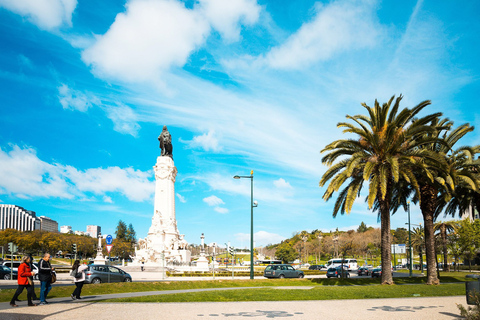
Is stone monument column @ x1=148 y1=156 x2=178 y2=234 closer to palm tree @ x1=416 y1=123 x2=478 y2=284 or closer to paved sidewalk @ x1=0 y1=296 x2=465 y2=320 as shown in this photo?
palm tree @ x1=416 y1=123 x2=478 y2=284

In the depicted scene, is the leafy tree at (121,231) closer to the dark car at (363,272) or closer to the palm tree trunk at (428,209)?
the dark car at (363,272)

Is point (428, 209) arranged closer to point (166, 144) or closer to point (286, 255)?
point (166, 144)

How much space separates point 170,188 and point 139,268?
1249 cm

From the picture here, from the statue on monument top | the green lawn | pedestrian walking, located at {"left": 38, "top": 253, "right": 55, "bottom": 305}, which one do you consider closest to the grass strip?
the green lawn

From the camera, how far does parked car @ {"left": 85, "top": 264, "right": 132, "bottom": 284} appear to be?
Answer: 24.7 metres

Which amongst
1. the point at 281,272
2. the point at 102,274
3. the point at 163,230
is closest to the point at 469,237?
the point at 281,272

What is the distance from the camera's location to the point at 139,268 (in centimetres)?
4519

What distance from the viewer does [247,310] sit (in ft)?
42.0

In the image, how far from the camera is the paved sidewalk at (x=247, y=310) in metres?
11.3

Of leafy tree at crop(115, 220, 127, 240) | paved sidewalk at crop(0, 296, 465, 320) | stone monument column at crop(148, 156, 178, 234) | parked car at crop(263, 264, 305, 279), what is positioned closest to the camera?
paved sidewalk at crop(0, 296, 465, 320)

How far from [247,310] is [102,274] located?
1591 centimetres

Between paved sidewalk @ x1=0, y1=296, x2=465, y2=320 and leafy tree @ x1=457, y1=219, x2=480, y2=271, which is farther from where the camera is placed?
leafy tree @ x1=457, y1=219, x2=480, y2=271

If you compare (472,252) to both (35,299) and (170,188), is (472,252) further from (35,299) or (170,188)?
(35,299)

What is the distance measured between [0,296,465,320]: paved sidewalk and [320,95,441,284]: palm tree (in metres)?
8.81
